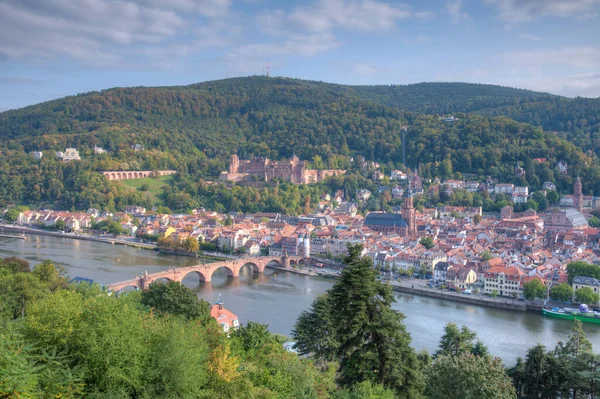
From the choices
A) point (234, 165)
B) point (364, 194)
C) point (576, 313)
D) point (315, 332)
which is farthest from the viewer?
point (234, 165)

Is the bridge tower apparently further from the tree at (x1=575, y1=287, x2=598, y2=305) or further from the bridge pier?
the tree at (x1=575, y1=287, x2=598, y2=305)

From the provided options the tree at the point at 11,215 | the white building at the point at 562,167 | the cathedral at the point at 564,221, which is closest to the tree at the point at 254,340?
the cathedral at the point at 564,221

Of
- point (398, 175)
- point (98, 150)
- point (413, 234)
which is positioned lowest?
point (413, 234)

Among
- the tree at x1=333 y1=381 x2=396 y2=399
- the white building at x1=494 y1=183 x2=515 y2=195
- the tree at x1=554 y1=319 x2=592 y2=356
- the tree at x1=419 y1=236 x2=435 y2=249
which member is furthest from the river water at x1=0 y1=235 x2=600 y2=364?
the white building at x1=494 y1=183 x2=515 y2=195

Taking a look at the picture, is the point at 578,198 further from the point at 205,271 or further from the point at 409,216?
the point at 205,271

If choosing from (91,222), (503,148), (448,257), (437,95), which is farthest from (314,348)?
(437,95)

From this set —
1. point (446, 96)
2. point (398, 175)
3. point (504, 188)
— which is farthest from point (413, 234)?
point (446, 96)
